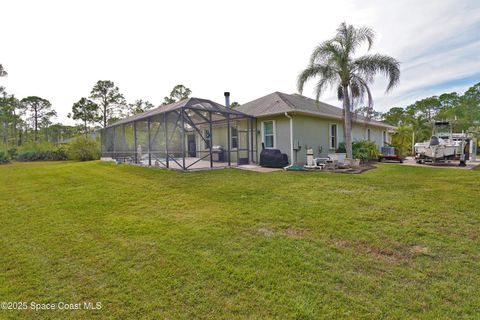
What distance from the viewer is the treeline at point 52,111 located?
31031 mm

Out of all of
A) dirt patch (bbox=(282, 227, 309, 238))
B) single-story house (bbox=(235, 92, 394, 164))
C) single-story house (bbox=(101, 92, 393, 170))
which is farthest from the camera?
single-story house (bbox=(235, 92, 394, 164))

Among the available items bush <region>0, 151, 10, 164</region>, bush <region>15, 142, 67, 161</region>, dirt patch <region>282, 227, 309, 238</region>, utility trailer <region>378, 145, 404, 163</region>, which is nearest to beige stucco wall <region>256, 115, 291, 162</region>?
utility trailer <region>378, 145, 404, 163</region>

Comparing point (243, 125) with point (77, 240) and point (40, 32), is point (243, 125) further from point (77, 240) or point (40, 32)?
point (77, 240)

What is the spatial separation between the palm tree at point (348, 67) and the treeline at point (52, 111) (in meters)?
23.5

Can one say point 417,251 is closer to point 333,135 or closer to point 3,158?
point 333,135

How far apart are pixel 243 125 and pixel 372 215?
9285 mm

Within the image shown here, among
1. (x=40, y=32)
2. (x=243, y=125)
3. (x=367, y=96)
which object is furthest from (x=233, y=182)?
(x=40, y=32)

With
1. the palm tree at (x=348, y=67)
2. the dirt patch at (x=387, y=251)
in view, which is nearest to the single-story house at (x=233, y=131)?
the palm tree at (x=348, y=67)

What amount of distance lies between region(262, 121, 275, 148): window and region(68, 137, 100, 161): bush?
1719cm

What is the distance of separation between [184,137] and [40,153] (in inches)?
901

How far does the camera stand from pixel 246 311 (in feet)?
6.27

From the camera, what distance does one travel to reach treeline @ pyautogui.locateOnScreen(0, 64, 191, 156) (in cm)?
3103

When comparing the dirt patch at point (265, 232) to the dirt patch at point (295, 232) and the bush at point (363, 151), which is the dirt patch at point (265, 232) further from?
the bush at point (363, 151)

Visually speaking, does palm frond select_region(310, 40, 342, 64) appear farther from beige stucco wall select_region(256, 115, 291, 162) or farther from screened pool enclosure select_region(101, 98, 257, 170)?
screened pool enclosure select_region(101, 98, 257, 170)
